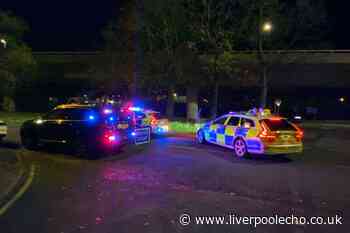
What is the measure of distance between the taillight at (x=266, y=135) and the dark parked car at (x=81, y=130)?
14.7 feet

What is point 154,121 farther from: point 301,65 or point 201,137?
point 301,65

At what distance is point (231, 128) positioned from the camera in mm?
15797

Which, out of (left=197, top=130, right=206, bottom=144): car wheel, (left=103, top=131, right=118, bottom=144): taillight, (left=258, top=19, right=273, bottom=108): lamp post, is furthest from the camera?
(left=258, top=19, right=273, bottom=108): lamp post

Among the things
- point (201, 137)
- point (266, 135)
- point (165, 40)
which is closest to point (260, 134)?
point (266, 135)

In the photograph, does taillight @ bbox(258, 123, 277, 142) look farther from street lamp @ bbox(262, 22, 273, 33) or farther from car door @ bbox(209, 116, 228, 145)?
street lamp @ bbox(262, 22, 273, 33)

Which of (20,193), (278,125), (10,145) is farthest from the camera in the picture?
(10,145)

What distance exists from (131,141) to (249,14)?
18.6 meters

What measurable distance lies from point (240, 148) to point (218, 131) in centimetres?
167

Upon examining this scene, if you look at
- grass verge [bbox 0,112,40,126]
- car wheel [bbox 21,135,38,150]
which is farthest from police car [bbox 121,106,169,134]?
grass verge [bbox 0,112,40,126]

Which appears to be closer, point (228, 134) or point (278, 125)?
point (278, 125)

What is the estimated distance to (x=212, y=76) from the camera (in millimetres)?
31469

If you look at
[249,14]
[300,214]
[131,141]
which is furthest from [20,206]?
[249,14]

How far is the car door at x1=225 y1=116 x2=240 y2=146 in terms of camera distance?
51.2 ft

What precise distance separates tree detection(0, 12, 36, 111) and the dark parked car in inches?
1105
